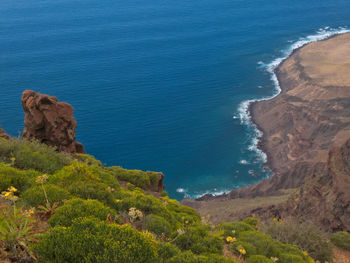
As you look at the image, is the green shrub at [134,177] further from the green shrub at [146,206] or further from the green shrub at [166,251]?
the green shrub at [166,251]

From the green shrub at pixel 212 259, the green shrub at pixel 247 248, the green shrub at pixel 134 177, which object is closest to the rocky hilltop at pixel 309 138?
the green shrub at pixel 134 177

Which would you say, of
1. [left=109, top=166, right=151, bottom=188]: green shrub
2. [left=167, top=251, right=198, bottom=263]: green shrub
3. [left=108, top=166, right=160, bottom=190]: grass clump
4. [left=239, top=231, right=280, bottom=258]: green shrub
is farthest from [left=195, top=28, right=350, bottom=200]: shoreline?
[left=167, top=251, right=198, bottom=263]: green shrub

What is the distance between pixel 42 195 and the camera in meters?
13.6

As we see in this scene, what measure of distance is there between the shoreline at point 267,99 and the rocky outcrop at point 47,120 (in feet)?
159

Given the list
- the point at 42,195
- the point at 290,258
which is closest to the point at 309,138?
the point at 290,258

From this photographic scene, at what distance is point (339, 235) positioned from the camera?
28.2 metres

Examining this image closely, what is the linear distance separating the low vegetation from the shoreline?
45390 mm

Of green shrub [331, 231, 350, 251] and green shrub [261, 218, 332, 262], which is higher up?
green shrub [261, 218, 332, 262]

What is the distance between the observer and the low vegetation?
8930 mm

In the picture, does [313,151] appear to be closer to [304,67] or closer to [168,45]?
[304,67]

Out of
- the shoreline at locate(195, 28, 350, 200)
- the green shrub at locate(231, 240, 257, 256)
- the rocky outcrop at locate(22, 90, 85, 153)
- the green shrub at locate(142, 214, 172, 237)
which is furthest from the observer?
the shoreline at locate(195, 28, 350, 200)

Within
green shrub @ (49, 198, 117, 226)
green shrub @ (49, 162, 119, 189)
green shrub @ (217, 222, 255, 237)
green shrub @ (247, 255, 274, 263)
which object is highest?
green shrub @ (49, 198, 117, 226)

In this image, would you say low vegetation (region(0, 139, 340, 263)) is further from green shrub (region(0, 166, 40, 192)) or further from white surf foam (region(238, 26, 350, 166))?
white surf foam (region(238, 26, 350, 166))

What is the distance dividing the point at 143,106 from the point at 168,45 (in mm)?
58762
